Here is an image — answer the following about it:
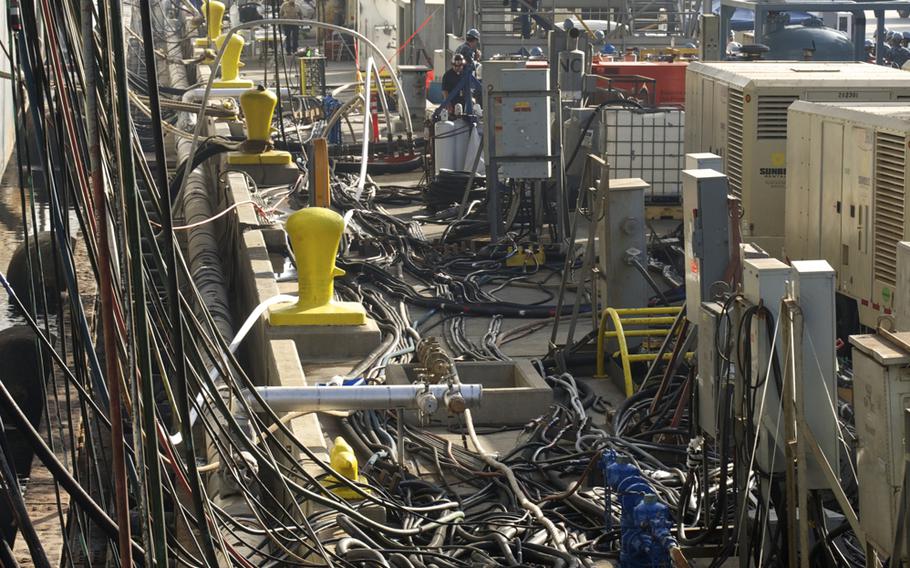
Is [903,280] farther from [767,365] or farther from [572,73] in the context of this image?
[572,73]

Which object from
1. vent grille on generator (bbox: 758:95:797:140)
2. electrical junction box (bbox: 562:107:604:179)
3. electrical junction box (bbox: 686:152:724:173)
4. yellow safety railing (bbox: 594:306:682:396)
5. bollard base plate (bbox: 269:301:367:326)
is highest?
electrical junction box (bbox: 686:152:724:173)

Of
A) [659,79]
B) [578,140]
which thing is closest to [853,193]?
[578,140]

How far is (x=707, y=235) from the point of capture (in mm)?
8297

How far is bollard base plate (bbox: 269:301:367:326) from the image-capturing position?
11086mm

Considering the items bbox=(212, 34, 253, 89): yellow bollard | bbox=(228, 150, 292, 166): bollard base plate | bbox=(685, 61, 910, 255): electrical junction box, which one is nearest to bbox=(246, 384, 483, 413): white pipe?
bbox=(685, 61, 910, 255): electrical junction box

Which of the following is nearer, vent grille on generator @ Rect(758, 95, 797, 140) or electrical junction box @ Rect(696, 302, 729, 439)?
electrical junction box @ Rect(696, 302, 729, 439)

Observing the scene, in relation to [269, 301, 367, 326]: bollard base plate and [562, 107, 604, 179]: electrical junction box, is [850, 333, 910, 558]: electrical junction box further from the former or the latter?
[562, 107, 604, 179]: electrical junction box

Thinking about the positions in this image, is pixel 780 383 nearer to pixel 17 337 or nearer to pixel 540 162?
pixel 17 337

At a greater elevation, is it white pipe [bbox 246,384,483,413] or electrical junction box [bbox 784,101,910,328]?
electrical junction box [bbox 784,101,910,328]

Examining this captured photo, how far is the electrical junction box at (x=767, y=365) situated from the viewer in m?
6.55

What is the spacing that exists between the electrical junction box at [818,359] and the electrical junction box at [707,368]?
0.73 m

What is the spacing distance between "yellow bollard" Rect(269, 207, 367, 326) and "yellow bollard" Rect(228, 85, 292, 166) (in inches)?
264

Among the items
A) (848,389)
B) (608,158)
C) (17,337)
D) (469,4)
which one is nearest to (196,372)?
(848,389)

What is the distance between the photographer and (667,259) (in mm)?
14789
